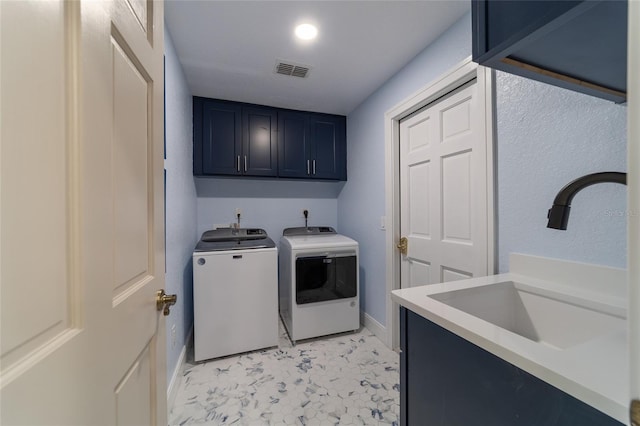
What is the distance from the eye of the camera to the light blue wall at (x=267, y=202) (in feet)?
8.77

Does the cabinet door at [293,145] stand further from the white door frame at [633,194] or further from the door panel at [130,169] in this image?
the white door frame at [633,194]

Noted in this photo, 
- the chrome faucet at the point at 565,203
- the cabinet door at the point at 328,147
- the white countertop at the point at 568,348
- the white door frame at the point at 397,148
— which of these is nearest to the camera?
the white countertop at the point at 568,348

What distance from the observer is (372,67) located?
1.90 metres

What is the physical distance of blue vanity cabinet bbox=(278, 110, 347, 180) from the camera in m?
2.63

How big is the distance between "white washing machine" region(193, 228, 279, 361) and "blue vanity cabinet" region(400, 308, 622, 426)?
138 centimetres

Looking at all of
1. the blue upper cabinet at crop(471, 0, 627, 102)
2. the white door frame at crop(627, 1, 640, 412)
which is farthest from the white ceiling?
the white door frame at crop(627, 1, 640, 412)

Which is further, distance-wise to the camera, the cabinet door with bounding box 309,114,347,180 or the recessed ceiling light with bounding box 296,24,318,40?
the cabinet door with bounding box 309,114,347,180

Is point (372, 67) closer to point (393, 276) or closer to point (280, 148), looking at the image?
point (280, 148)

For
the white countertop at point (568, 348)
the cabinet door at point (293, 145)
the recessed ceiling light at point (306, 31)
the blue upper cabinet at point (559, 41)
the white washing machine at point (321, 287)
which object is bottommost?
the white washing machine at point (321, 287)

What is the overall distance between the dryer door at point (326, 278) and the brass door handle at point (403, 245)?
449mm

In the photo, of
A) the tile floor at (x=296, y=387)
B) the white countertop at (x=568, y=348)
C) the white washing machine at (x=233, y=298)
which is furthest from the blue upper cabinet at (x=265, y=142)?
the white countertop at (x=568, y=348)

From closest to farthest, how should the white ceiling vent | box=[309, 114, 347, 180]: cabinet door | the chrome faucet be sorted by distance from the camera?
the chrome faucet < the white ceiling vent < box=[309, 114, 347, 180]: cabinet door

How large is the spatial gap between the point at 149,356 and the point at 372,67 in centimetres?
216

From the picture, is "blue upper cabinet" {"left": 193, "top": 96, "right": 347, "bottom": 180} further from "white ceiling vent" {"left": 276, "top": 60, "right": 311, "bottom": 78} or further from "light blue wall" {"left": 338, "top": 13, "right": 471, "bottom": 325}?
"white ceiling vent" {"left": 276, "top": 60, "right": 311, "bottom": 78}
